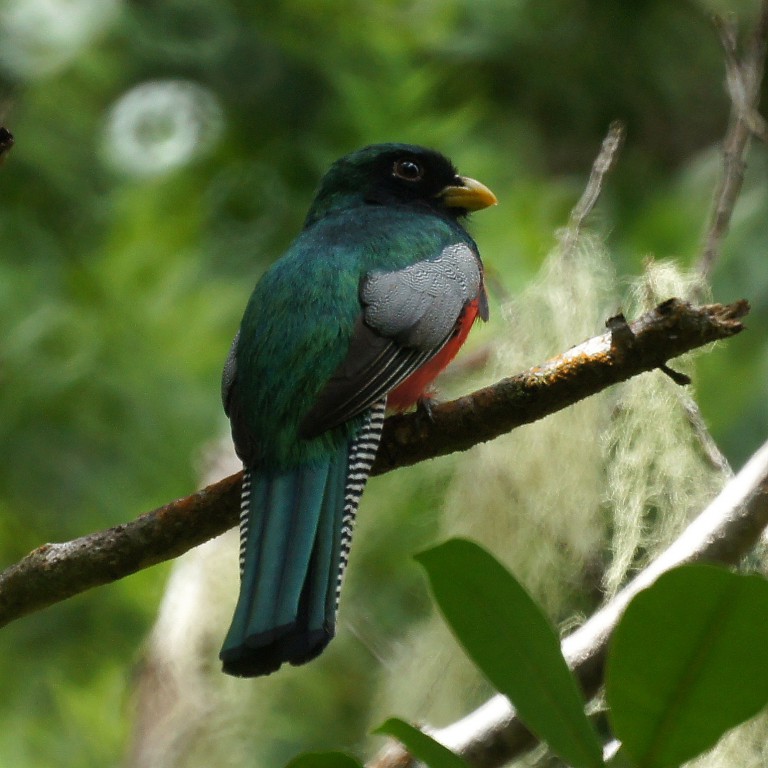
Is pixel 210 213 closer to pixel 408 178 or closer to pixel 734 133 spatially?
pixel 408 178

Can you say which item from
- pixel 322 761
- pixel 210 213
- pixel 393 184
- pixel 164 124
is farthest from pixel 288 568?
pixel 164 124

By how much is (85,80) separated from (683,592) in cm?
584

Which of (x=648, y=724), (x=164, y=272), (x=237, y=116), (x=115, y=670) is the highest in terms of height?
(x=237, y=116)

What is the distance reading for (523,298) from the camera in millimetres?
3600

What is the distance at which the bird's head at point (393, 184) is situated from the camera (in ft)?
13.6

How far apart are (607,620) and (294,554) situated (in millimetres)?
632

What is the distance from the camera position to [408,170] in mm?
4215

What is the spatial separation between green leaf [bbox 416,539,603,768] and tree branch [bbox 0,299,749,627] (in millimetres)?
1204

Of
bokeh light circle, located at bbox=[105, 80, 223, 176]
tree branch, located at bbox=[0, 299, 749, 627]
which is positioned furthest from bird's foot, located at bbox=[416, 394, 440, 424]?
bokeh light circle, located at bbox=[105, 80, 223, 176]

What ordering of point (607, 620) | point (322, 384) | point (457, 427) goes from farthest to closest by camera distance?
1. point (322, 384)
2. point (457, 427)
3. point (607, 620)

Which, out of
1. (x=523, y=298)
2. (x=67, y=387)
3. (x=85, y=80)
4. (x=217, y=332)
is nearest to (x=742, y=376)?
(x=523, y=298)

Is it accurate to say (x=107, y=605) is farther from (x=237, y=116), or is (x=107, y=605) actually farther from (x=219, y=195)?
(x=237, y=116)

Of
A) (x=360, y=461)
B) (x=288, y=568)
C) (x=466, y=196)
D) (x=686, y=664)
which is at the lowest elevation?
(x=686, y=664)

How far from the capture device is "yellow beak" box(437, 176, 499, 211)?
4266 mm
